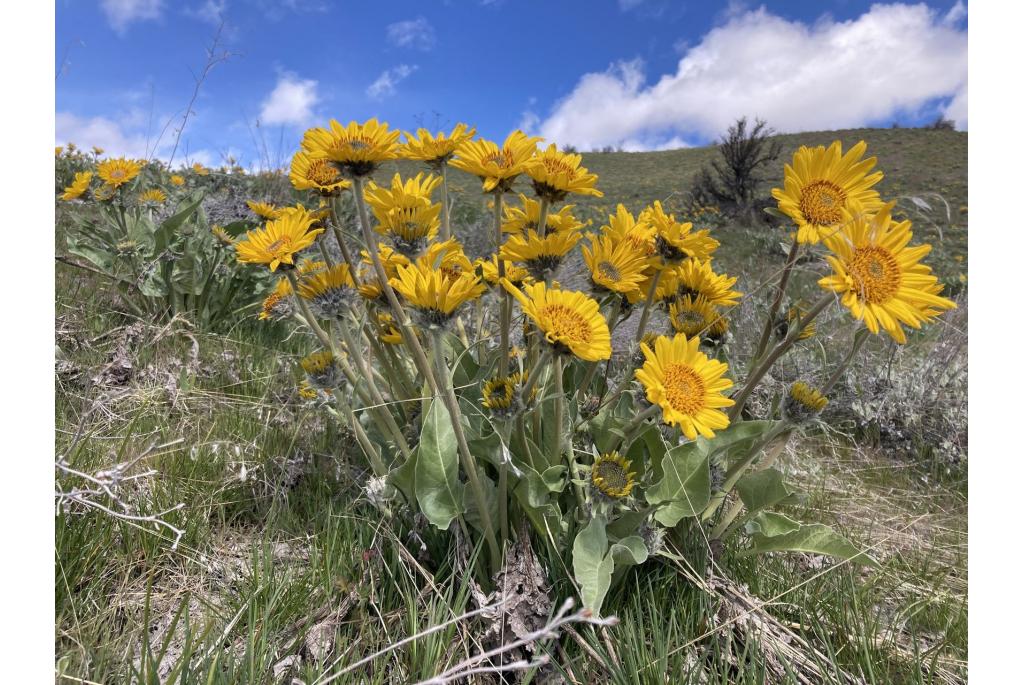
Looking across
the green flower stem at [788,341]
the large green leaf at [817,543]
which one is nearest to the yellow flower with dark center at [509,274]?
the green flower stem at [788,341]

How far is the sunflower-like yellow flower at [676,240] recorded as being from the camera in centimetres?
150

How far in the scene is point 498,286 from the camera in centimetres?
150

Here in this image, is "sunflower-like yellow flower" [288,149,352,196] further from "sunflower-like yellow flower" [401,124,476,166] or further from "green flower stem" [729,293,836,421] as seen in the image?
"green flower stem" [729,293,836,421]

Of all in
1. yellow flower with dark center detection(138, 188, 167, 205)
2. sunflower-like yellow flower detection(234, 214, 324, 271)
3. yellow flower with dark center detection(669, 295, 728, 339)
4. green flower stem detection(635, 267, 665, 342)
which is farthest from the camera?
yellow flower with dark center detection(138, 188, 167, 205)

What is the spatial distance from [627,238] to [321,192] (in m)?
0.83

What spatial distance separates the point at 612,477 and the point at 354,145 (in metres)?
0.99

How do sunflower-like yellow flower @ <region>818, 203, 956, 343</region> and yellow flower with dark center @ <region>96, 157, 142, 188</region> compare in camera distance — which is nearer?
sunflower-like yellow flower @ <region>818, 203, 956, 343</region>

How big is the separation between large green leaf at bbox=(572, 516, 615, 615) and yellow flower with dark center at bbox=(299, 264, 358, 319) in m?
0.85

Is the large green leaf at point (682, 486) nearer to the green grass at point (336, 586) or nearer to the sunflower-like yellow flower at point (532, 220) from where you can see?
the green grass at point (336, 586)

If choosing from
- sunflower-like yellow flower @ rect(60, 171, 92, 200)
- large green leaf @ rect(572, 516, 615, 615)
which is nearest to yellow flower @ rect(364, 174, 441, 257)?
large green leaf @ rect(572, 516, 615, 615)

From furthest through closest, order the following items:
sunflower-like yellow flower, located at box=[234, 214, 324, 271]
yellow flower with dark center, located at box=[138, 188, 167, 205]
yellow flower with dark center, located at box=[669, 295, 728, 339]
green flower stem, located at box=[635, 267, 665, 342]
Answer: yellow flower with dark center, located at box=[138, 188, 167, 205] < yellow flower with dark center, located at box=[669, 295, 728, 339] < green flower stem, located at box=[635, 267, 665, 342] < sunflower-like yellow flower, located at box=[234, 214, 324, 271]

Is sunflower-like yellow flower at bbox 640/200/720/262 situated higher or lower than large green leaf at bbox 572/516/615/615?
higher

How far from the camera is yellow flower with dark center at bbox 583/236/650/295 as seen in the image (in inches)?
57.4

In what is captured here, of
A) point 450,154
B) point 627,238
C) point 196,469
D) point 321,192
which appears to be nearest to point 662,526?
point 627,238
